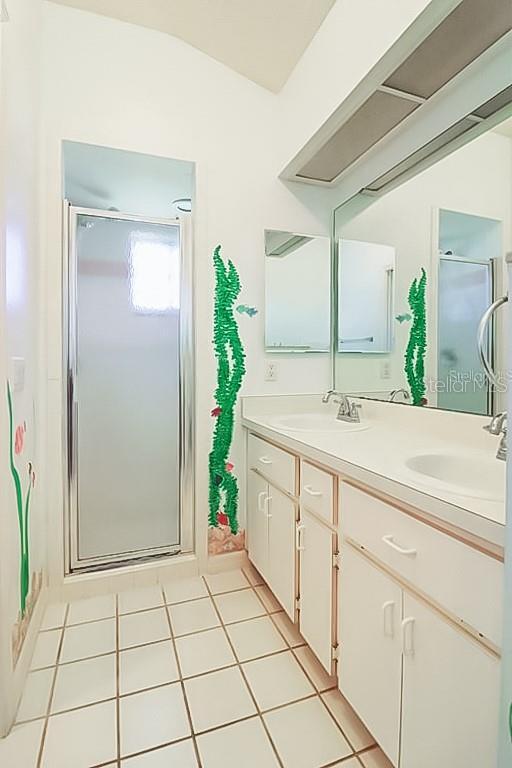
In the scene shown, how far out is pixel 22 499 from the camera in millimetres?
1503

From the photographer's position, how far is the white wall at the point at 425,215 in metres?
1.39

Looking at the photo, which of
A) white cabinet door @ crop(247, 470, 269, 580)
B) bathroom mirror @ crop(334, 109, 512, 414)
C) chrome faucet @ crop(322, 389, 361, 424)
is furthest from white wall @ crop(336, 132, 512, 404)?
white cabinet door @ crop(247, 470, 269, 580)

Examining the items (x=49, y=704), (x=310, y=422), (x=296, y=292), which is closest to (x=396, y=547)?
(x=310, y=422)

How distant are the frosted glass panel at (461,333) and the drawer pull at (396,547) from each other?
68 centimetres

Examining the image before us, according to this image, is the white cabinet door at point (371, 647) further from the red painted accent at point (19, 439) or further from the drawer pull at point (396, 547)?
the red painted accent at point (19, 439)

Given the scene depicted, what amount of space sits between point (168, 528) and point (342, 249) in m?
1.91

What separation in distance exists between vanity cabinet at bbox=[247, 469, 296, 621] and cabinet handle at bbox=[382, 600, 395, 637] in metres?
0.60

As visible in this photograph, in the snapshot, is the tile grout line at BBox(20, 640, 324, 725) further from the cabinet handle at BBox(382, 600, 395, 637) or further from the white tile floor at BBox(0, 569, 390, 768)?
the cabinet handle at BBox(382, 600, 395, 637)

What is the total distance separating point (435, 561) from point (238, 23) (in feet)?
7.90

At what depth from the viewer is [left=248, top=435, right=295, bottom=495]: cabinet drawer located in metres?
1.65

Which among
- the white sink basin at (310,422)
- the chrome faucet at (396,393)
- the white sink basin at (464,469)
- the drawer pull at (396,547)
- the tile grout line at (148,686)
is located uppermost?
the chrome faucet at (396,393)

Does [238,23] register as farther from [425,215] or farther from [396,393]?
[396,393]

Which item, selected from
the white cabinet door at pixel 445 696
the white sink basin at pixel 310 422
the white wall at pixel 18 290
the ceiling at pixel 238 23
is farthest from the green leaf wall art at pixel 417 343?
the white wall at pixel 18 290

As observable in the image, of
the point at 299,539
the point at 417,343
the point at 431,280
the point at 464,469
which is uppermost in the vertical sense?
the point at 431,280
